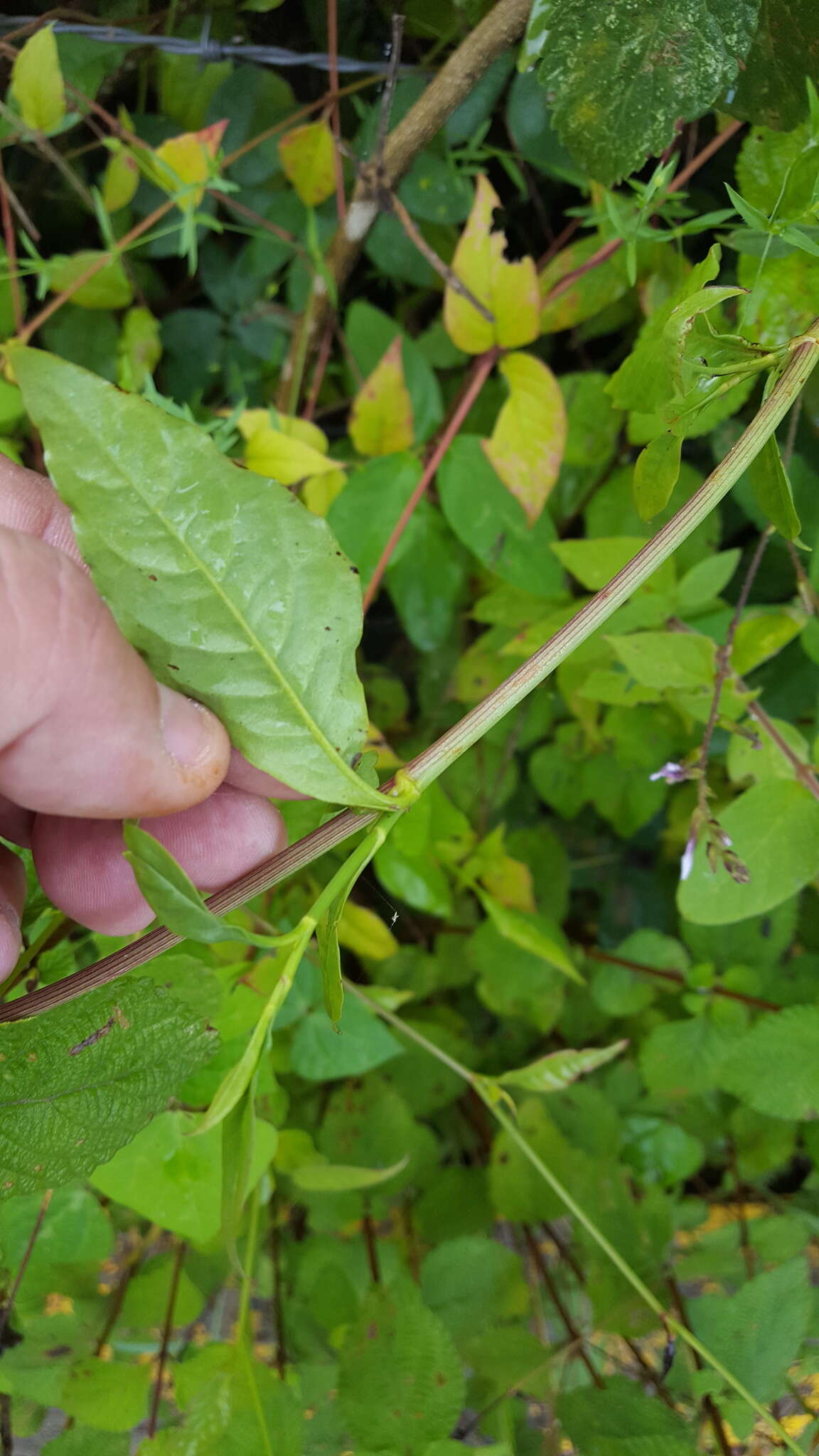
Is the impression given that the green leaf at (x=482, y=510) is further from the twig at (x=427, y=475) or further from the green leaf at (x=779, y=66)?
the green leaf at (x=779, y=66)

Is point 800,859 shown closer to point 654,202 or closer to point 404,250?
point 654,202

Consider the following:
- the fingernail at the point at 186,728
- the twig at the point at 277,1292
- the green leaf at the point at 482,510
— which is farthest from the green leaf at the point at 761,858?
the twig at the point at 277,1292

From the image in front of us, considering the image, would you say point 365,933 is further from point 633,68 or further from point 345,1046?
point 633,68

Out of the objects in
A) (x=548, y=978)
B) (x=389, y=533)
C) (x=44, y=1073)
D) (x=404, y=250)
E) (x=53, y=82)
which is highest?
(x=53, y=82)

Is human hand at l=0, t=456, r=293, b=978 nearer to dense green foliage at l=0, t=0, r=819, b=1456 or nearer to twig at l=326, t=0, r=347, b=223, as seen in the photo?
dense green foliage at l=0, t=0, r=819, b=1456

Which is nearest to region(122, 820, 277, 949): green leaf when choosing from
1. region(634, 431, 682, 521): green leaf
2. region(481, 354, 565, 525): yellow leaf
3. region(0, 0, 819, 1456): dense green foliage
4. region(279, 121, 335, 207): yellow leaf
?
region(0, 0, 819, 1456): dense green foliage

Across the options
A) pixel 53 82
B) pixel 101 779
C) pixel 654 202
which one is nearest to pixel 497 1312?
pixel 101 779
